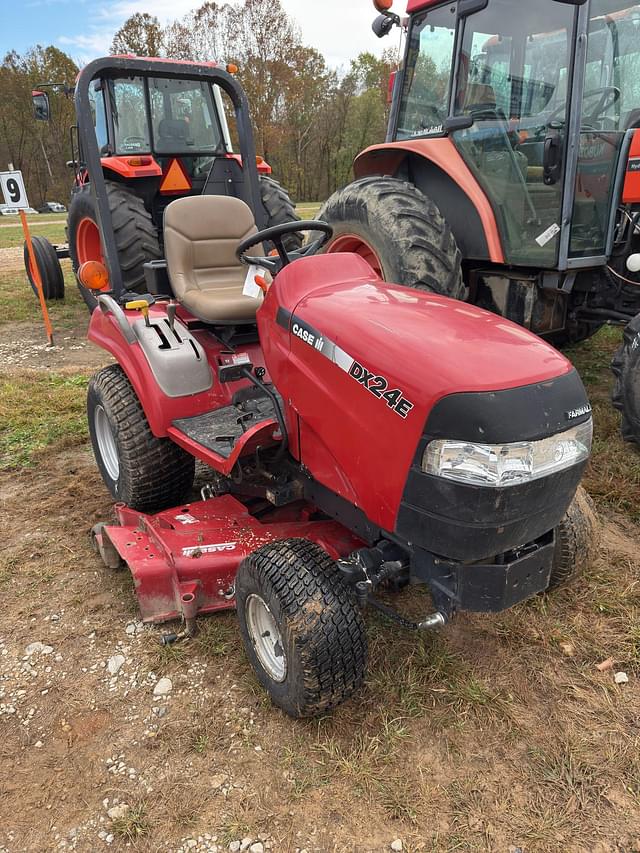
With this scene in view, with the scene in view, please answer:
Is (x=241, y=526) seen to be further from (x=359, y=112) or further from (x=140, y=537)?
(x=359, y=112)

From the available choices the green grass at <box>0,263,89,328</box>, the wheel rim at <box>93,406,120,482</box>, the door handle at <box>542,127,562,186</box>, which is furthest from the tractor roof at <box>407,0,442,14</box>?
the green grass at <box>0,263,89,328</box>

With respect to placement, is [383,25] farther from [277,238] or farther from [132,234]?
[277,238]

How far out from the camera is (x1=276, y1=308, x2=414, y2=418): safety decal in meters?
1.58

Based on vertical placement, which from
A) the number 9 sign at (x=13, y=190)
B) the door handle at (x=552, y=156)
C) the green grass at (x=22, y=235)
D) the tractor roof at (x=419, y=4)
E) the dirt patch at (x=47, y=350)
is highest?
the tractor roof at (x=419, y=4)

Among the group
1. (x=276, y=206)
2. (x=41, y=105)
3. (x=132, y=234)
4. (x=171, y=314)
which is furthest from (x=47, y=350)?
(x=171, y=314)

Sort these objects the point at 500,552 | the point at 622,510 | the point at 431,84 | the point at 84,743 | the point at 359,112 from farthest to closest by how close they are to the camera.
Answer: the point at 359,112 < the point at 431,84 < the point at 622,510 < the point at 84,743 < the point at 500,552

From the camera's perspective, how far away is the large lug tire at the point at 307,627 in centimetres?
172

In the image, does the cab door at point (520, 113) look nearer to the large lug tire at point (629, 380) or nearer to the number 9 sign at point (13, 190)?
the large lug tire at point (629, 380)

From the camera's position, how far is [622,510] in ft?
9.59

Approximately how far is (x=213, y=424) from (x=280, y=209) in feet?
12.5

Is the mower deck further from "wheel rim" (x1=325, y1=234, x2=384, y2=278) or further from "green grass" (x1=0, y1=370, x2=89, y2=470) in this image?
"wheel rim" (x1=325, y1=234, x2=384, y2=278)

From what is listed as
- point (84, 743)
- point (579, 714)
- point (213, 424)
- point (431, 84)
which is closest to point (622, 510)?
point (579, 714)

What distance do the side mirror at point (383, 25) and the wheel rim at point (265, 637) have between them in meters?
3.63

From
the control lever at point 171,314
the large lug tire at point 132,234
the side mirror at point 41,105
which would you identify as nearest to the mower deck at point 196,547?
the control lever at point 171,314
